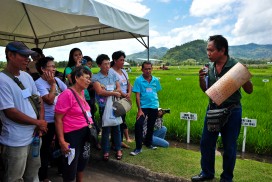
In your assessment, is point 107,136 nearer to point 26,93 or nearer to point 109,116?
point 109,116

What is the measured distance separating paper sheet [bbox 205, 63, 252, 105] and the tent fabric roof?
183cm

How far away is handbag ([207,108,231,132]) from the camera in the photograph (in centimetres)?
268

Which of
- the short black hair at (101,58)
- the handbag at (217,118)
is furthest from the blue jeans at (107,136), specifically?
the handbag at (217,118)

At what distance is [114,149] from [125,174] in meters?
0.66

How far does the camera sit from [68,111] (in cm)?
244

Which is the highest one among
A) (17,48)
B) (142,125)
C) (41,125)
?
(17,48)

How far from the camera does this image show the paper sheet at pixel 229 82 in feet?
8.20

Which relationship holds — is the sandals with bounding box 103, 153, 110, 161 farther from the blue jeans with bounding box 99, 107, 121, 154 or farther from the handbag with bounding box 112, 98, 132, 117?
the handbag with bounding box 112, 98, 132, 117

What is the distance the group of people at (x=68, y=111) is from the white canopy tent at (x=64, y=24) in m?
0.62

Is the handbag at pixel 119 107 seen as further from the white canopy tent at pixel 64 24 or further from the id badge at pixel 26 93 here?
the id badge at pixel 26 93

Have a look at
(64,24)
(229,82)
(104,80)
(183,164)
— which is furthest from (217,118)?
(64,24)

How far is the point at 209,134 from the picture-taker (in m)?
2.90

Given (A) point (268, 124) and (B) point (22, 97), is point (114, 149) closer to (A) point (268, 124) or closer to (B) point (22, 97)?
(B) point (22, 97)

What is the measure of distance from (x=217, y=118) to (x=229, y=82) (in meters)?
0.44
